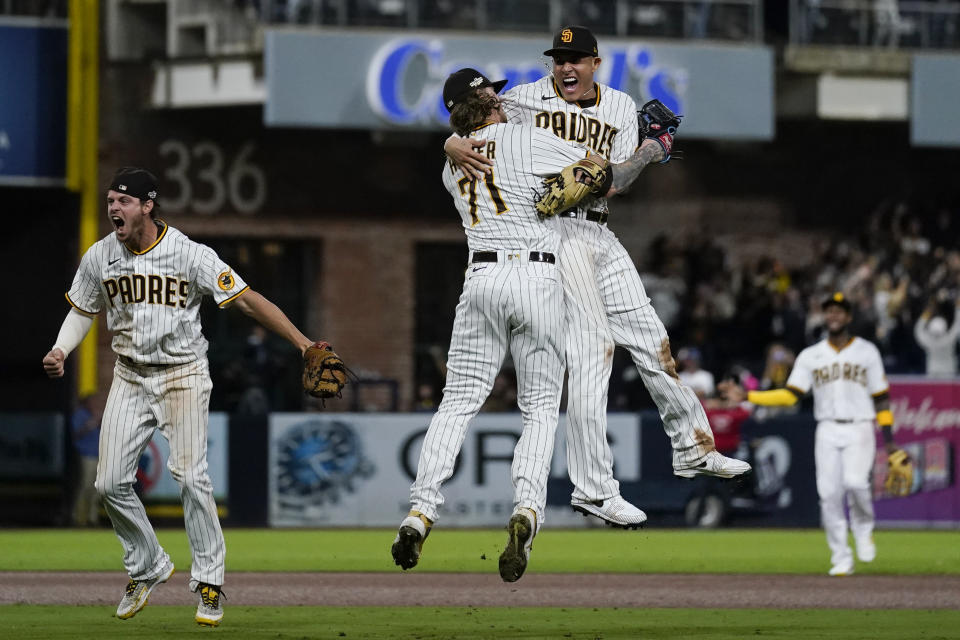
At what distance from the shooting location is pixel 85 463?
2253 cm

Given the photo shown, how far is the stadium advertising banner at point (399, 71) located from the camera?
79.3 ft

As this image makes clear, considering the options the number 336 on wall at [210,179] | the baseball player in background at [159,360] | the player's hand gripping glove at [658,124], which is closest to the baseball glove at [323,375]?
the baseball player in background at [159,360]

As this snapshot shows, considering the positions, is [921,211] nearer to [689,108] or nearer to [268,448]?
[689,108]

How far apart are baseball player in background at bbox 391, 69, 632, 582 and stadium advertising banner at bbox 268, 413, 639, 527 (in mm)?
12315

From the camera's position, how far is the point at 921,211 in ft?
91.7

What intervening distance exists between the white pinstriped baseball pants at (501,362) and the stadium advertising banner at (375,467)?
12261 mm

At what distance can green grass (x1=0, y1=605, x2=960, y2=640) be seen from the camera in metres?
9.70

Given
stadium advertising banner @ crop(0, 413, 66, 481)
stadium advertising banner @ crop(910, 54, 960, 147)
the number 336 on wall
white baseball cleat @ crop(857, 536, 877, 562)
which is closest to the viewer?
white baseball cleat @ crop(857, 536, 877, 562)

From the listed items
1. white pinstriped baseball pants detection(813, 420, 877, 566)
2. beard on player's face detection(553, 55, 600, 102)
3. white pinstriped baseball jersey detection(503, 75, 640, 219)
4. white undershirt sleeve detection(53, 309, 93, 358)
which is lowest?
white pinstriped baseball pants detection(813, 420, 877, 566)

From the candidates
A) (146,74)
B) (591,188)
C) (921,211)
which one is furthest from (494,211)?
(921,211)

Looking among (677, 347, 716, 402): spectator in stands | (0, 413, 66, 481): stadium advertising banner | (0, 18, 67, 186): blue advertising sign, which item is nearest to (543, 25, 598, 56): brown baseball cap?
(677, 347, 716, 402): spectator in stands

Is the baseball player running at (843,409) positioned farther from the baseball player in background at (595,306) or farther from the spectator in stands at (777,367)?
the spectator in stands at (777,367)

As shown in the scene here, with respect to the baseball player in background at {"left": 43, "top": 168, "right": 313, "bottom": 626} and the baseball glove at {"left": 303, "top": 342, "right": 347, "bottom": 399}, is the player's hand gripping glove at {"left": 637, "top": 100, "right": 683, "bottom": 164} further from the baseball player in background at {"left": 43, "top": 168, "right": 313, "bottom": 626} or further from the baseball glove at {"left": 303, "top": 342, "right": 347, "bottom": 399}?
the baseball player in background at {"left": 43, "top": 168, "right": 313, "bottom": 626}

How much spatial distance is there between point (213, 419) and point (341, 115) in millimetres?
5159
